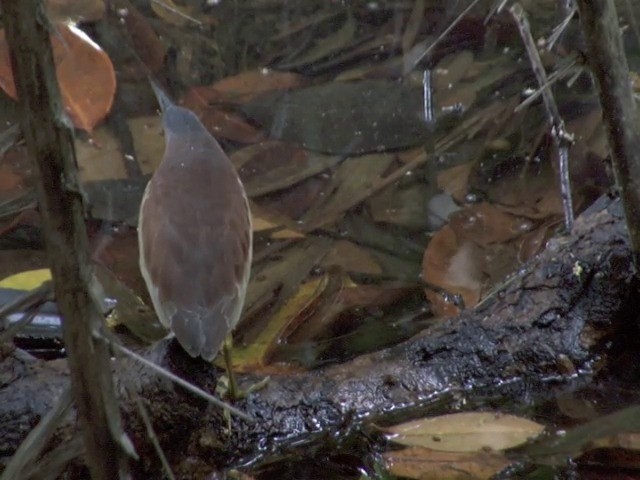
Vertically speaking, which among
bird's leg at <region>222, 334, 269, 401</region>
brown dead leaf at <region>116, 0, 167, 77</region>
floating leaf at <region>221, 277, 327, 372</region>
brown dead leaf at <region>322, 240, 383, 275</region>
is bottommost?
floating leaf at <region>221, 277, 327, 372</region>

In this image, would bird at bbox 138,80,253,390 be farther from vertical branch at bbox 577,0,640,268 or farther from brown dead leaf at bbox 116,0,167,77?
brown dead leaf at bbox 116,0,167,77

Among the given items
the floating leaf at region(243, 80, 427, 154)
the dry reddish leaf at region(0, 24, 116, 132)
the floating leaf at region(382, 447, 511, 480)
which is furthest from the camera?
the floating leaf at region(243, 80, 427, 154)

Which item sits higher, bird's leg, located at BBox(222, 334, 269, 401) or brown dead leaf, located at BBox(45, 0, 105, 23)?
brown dead leaf, located at BBox(45, 0, 105, 23)

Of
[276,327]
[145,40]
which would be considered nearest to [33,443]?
[276,327]

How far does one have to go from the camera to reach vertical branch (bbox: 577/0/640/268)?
2320 mm

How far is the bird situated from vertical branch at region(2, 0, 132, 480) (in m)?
0.87

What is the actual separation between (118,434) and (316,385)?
47.5 inches

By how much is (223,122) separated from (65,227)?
3.34 m

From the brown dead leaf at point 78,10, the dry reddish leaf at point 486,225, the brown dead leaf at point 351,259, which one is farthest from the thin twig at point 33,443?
the brown dead leaf at point 78,10

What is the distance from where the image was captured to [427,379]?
8.99 ft

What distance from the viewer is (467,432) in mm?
2582

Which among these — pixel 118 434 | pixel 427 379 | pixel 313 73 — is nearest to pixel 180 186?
pixel 427 379

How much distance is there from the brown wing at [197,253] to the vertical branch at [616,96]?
1.06m

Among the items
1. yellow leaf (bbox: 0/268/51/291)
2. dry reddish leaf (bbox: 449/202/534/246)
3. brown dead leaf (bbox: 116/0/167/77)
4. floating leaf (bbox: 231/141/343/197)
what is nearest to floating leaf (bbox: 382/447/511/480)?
dry reddish leaf (bbox: 449/202/534/246)
